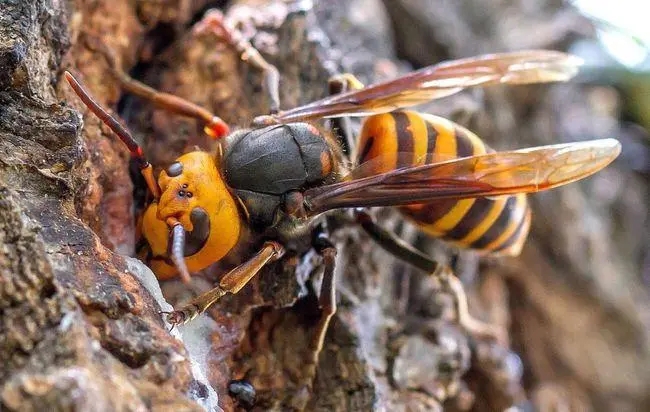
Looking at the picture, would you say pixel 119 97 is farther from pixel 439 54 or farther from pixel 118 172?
pixel 439 54

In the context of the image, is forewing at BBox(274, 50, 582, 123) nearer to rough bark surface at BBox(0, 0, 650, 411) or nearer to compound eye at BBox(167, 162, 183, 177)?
rough bark surface at BBox(0, 0, 650, 411)

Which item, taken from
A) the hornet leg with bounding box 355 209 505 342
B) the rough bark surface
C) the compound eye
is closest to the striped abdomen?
the hornet leg with bounding box 355 209 505 342

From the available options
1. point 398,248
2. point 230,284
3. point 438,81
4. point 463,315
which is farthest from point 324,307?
point 438,81

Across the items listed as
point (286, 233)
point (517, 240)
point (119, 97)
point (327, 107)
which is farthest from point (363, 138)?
point (119, 97)

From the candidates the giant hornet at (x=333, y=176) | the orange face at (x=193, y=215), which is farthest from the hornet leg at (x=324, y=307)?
the orange face at (x=193, y=215)

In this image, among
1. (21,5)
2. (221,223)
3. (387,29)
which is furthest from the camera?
(387,29)

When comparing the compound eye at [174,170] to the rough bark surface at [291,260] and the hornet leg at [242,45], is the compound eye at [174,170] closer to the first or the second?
the rough bark surface at [291,260]
